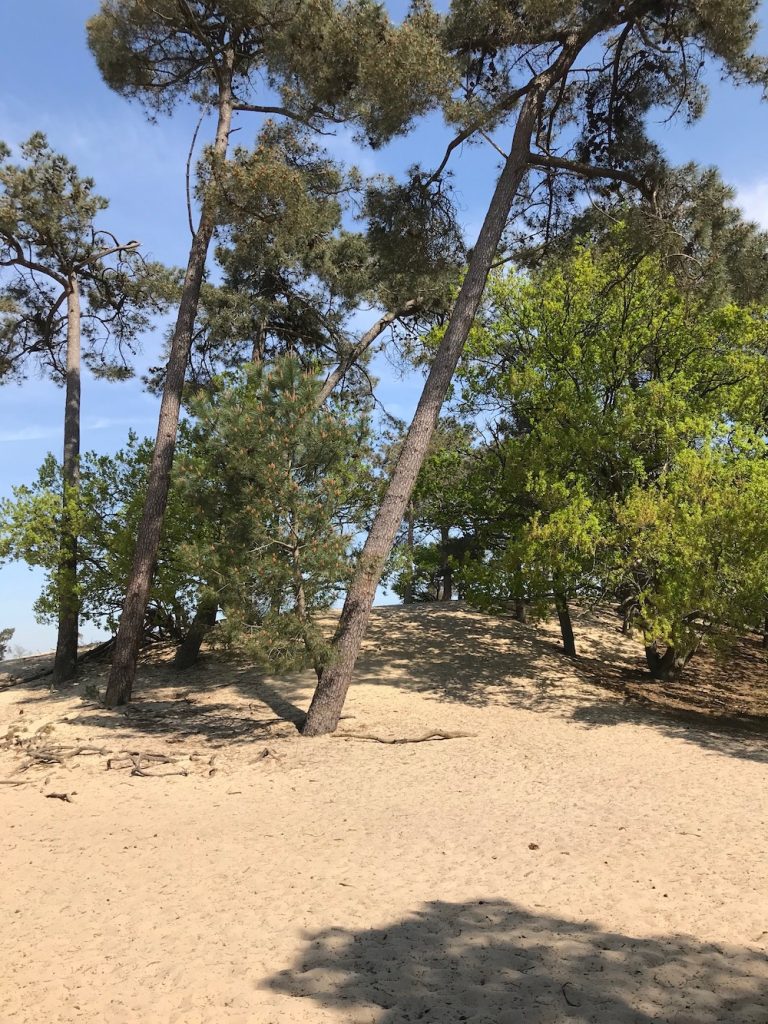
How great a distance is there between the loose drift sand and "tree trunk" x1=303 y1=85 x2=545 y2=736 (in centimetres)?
80

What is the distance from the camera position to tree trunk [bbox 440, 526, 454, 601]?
752 inches

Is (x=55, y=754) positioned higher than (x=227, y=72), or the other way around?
(x=227, y=72)

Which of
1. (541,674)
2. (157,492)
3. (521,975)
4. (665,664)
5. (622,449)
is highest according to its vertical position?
(622,449)

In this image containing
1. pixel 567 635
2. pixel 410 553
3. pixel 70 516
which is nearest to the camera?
pixel 410 553

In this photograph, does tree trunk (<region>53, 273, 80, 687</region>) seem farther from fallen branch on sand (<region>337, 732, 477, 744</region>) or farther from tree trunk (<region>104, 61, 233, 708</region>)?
fallen branch on sand (<region>337, 732, 477, 744</region>)

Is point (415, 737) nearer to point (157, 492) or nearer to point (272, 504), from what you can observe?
point (272, 504)

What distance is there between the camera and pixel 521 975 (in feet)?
13.9

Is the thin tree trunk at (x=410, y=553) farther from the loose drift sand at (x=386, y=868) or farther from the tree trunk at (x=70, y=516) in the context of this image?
the tree trunk at (x=70, y=516)

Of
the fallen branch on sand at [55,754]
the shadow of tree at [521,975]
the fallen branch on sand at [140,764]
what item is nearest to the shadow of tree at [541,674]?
the fallen branch on sand at [140,764]

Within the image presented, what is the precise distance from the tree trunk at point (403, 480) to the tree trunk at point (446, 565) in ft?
16.8

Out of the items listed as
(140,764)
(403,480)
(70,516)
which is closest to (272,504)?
(403,480)

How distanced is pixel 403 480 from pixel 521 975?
789 cm

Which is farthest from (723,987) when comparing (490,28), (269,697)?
(490,28)

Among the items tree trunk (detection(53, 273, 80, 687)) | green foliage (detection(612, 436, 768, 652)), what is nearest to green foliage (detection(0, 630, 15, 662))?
tree trunk (detection(53, 273, 80, 687))
